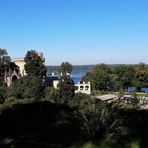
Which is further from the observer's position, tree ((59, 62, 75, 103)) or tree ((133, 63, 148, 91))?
tree ((133, 63, 148, 91))

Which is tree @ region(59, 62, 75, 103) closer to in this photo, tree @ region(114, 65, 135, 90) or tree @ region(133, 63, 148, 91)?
tree @ region(114, 65, 135, 90)

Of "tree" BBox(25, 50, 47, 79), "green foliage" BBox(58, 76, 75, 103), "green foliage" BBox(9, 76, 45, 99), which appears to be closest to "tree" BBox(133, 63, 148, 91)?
"tree" BBox(25, 50, 47, 79)

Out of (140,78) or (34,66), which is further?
(140,78)

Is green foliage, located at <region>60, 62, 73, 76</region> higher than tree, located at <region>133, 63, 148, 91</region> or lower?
higher

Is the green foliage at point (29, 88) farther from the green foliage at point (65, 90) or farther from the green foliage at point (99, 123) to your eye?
the green foliage at point (99, 123)

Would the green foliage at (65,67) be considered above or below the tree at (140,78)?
above

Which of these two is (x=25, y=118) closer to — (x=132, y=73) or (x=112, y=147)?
(x=112, y=147)

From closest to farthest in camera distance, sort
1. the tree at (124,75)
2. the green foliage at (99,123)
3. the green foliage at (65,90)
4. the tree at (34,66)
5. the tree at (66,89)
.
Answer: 1. the green foliage at (99,123)
2. the tree at (66,89)
3. the green foliage at (65,90)
4. the tree at (34,66)
5. the tree at (124,75)

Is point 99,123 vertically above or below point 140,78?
above

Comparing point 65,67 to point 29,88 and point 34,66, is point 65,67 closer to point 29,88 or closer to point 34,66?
point 34,66

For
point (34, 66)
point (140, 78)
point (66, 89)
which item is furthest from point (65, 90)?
point (140, 78)

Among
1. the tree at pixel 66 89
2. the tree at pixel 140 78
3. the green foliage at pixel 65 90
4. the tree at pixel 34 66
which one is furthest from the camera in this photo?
the tree at pixel 140 78

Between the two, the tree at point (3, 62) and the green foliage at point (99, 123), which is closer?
the green foliage at point (99, 123)

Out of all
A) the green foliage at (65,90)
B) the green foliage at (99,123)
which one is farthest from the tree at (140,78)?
the green foliage at (99,123)
